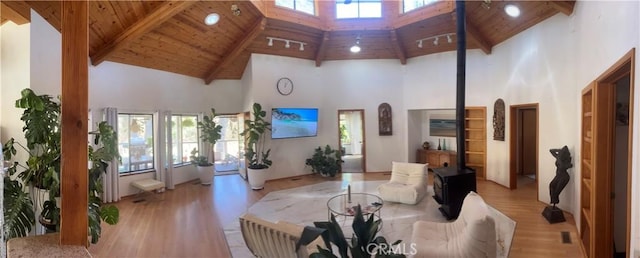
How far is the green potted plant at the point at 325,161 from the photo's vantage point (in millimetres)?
7098

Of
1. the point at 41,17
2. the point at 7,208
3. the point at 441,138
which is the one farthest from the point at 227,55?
the point at 441,138

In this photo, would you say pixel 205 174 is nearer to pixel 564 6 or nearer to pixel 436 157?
pixel 436 157

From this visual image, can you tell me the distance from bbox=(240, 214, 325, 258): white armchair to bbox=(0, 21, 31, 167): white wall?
291 cm

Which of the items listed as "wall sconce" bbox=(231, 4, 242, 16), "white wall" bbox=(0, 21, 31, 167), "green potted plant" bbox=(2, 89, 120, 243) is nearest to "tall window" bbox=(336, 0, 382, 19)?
"wall sconce" bbox=(231, 4, 242, 16)

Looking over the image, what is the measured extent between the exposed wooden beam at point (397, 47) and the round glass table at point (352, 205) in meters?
3.66

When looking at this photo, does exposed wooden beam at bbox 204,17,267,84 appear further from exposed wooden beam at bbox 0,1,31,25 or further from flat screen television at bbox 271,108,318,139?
exposed wooden beam at bbox 0,1,31,25

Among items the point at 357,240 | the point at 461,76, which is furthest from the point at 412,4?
the point at 357,240

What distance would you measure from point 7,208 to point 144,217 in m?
2.19

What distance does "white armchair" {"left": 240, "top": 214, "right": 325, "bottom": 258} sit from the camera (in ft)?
7.28

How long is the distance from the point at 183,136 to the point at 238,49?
8.22 feet

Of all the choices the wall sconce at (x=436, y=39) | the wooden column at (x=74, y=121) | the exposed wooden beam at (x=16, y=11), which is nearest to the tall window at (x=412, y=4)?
the wall sconce at (x=436, y=39)

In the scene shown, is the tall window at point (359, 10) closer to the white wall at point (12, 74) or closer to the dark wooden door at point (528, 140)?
the dark wooden door at point (528, 140)

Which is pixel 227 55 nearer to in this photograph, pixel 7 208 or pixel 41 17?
pixel 41 17

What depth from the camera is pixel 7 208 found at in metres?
2.41
